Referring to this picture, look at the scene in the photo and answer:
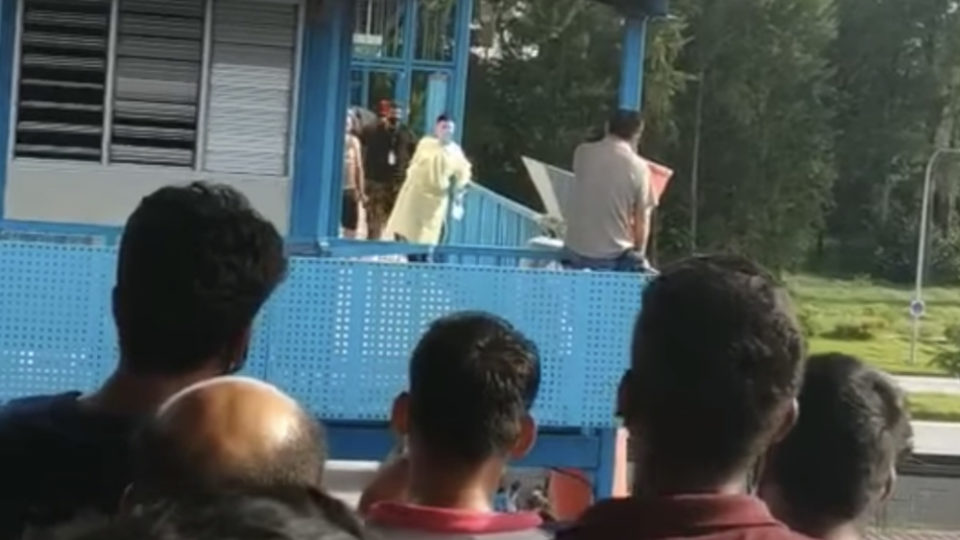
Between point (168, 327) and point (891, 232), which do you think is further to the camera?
point (891, 232)

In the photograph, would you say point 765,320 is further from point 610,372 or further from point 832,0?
point 832,0

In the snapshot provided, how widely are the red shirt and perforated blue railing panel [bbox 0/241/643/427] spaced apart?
5449mm

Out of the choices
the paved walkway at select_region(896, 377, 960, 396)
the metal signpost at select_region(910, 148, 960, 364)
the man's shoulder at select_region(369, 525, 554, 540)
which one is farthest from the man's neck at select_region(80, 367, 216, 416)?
the metal signpost at select_region(910, 148, 960, 364)

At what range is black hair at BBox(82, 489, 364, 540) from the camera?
1.32 metres

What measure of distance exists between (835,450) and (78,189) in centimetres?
761

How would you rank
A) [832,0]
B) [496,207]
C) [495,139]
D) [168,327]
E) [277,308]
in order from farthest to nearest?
[832,0] → [495,139] → [496,207] → [277,308] → [168,327]

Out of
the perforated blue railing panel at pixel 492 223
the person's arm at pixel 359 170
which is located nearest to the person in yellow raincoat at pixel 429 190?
the person's arm at pixel 359 170

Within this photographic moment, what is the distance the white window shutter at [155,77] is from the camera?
1000 centimetres

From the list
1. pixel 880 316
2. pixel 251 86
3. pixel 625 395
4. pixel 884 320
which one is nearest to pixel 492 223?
pixel 251 86

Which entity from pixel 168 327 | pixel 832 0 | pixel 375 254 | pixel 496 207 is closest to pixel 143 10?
pixel 375 254

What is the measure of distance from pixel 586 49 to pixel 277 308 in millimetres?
37886

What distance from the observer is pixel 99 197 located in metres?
10.0

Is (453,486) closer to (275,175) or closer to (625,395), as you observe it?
(625,395)

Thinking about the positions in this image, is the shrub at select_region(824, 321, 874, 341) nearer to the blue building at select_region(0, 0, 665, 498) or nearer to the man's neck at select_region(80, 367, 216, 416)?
the blue building at select_region(0, 0, 665, 498)
